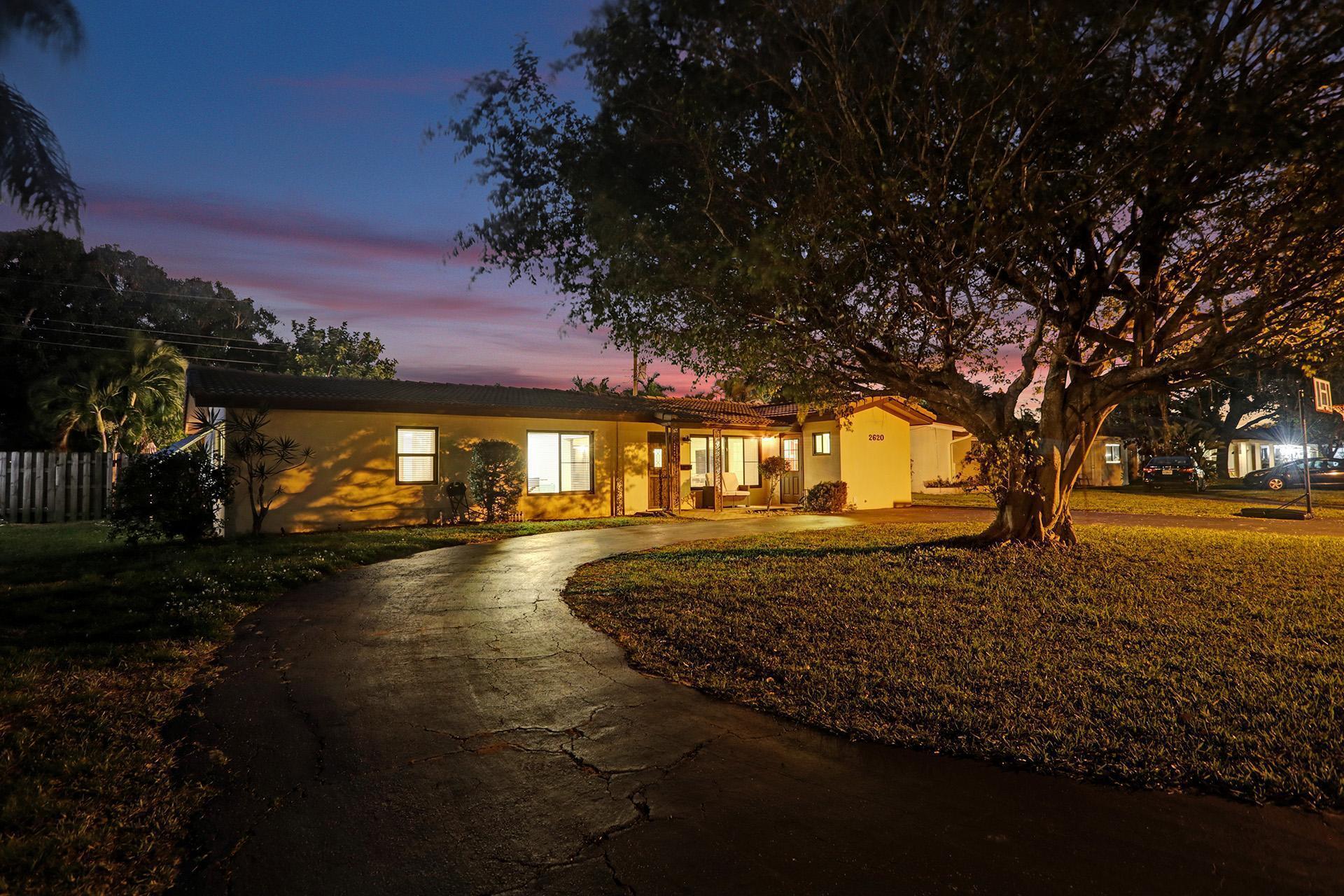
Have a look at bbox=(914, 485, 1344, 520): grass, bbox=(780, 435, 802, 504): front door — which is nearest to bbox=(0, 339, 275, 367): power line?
bbox=(780, 435, 802, 504): front door

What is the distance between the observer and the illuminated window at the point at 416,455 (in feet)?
54.4

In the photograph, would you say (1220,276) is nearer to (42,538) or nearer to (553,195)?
(553,195)

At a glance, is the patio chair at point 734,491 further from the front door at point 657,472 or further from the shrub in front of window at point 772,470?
the front door at point 657,472

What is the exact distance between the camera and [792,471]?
23688 millimetres

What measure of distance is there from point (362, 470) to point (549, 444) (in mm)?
4693

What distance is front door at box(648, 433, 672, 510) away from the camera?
67.1ft

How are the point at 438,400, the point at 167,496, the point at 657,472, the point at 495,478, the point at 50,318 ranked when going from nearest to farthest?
the point at 167,496, the point at 495,478, the point at 438,400, the point at 657,472, the point at 50,318

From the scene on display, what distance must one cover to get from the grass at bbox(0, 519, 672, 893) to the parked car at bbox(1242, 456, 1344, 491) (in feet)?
117

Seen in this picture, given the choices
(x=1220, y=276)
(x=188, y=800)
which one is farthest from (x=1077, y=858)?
(x=1220, y=276)

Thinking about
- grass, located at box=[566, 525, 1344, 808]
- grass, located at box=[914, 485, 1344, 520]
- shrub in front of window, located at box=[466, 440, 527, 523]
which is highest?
shrub in front of window, located at box=[466, 440, 527, 523]

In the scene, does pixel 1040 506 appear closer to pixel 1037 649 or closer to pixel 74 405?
pixel 1037 649

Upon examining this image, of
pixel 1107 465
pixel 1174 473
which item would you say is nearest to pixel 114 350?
pixel 1107 465

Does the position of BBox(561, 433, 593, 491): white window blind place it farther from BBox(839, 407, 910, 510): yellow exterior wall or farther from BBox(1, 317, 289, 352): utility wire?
BBox(1, 317, 289, 352): utility wire

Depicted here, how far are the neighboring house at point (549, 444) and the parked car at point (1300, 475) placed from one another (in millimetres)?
17588
